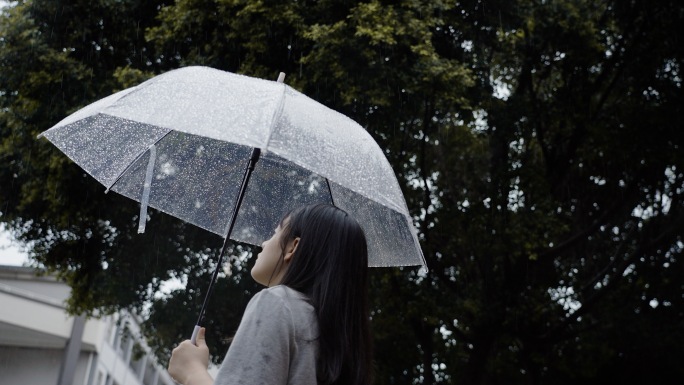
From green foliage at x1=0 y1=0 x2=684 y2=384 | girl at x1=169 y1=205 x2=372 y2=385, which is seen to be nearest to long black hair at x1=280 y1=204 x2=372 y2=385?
girl at x1=169 y1=205 x2=372 y2=385

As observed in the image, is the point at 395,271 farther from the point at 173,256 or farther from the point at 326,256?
the point at 326,256

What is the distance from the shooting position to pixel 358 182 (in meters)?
2.79

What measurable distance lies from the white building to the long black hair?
70.6ft

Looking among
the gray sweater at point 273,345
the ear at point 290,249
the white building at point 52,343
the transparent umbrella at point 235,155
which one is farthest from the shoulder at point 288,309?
the white building at point 52,343

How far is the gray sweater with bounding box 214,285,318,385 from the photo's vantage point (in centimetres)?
171

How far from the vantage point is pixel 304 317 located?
5.95ft

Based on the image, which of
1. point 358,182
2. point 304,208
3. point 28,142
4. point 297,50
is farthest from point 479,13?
point 304,208

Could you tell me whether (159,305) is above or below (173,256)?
below

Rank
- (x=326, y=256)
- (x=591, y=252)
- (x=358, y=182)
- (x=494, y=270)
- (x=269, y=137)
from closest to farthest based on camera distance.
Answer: (x=326, y=256)
(x=269, y=137)
(x=358, y=182)
(x=494, y=270)
(x=591, y=252)

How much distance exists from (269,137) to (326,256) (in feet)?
2.27

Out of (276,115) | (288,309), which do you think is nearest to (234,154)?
(276,115)

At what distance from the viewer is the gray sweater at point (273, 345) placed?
1.71 meters

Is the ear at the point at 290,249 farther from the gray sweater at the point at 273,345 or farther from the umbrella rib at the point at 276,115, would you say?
the umbrella rib at the point at 276,115

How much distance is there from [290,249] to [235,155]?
1.61 meters
